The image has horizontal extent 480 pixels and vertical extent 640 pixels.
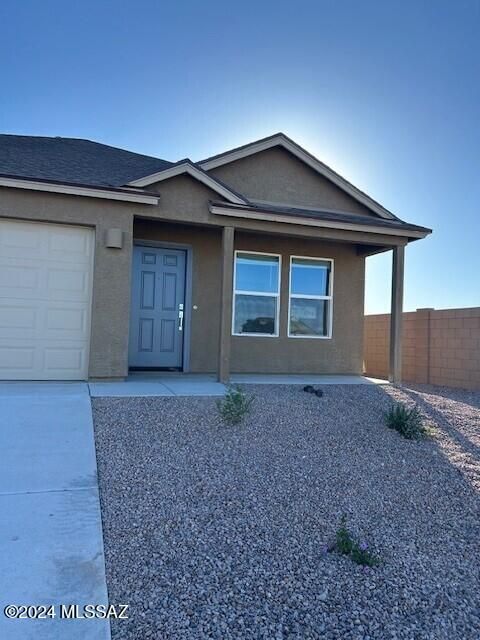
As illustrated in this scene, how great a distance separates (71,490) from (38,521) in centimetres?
53

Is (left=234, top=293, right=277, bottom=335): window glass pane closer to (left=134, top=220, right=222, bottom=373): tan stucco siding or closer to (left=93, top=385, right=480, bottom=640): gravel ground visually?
(left=134, top=220, right=222, bottom=373): tan stucco siding

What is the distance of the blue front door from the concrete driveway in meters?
3.27

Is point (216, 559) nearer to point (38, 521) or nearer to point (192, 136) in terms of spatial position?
point (38, 521)

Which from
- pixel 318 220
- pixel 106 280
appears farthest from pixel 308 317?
pixel 106 280

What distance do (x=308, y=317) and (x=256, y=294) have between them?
1.42 meters

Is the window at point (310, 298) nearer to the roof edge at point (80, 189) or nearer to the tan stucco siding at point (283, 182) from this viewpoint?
the tan stucco siding at point (283, 182)

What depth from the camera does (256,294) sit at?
10.1m

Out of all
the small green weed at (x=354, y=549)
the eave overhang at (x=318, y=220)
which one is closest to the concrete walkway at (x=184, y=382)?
the eave overhang at (x=318, y=220)

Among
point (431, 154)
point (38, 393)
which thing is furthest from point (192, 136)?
point (38, 393)

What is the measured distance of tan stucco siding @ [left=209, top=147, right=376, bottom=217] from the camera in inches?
412

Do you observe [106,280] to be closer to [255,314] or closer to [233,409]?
[233,409]

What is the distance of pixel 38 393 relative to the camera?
21.6 ft

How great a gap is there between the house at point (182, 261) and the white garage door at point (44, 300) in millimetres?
21

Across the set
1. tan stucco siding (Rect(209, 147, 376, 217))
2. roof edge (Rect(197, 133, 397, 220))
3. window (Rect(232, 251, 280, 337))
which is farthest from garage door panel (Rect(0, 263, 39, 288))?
roof edge (Rect(197, 133, 397, 220))
